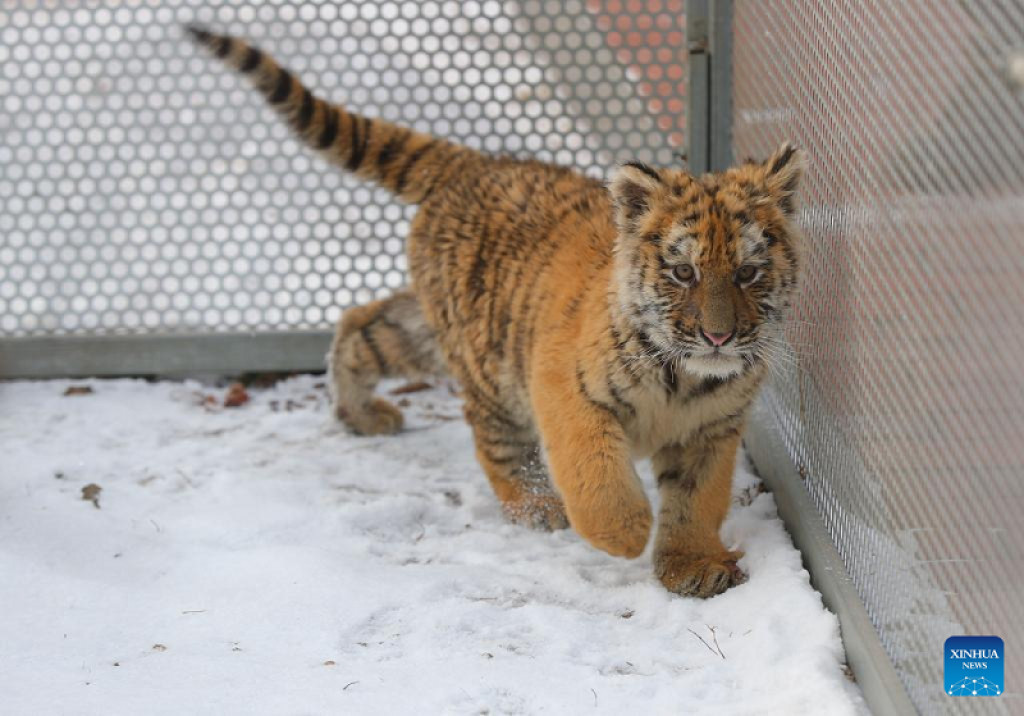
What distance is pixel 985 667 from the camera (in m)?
2.07

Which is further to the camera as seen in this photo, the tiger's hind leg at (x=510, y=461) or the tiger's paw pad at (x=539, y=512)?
the tiger's hind leg at (x=510, y=461)

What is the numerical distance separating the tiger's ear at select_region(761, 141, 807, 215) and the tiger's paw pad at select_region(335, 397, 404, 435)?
77.5 inches

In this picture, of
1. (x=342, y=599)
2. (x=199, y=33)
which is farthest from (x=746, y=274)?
(x=199, y=33)

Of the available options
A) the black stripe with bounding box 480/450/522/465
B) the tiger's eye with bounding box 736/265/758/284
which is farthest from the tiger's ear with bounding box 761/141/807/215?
the black stripe with bounding box 480/450/522/465

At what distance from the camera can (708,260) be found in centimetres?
310

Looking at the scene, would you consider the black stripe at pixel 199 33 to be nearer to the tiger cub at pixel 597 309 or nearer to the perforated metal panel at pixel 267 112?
the tiger cub at pixel 597 309

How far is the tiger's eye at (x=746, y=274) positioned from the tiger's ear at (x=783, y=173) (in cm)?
23

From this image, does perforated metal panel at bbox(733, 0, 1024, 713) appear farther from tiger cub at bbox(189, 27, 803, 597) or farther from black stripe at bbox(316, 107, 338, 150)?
black stripe at bbox(316, 107, 338, 150)

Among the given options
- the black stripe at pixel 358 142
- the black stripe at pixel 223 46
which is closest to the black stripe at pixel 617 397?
the black stripe at pixel 358 142

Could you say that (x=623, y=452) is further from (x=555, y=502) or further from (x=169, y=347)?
(x=169, y=347)

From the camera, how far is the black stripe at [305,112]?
13.8ft

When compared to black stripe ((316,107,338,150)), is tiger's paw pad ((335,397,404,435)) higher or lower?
lower

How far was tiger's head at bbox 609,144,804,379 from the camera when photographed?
10.2 ft

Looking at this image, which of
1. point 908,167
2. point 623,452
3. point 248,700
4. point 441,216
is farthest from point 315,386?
point 908,167
